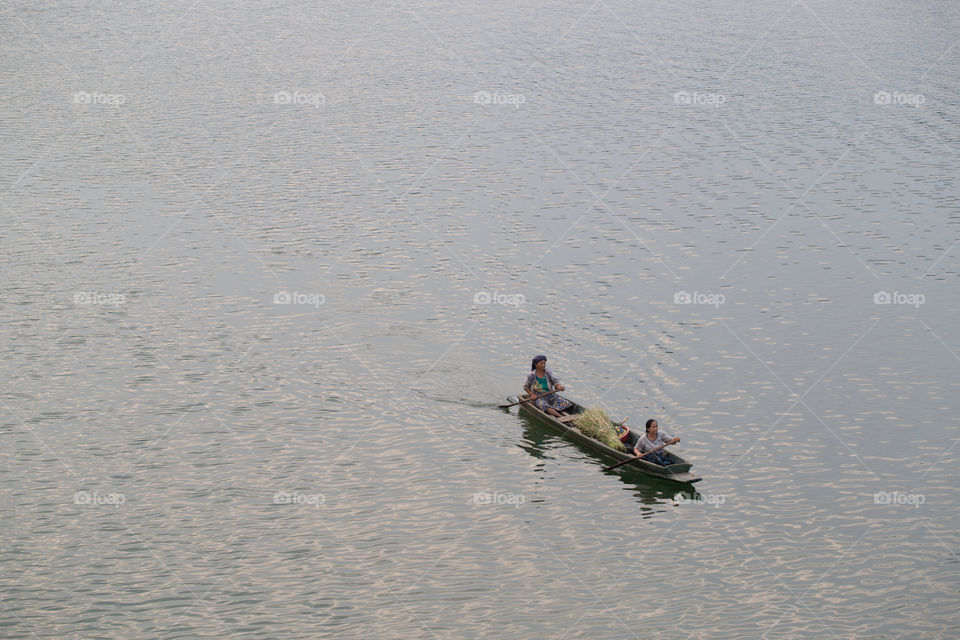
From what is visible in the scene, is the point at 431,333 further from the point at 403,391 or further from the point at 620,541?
the point at 620,541

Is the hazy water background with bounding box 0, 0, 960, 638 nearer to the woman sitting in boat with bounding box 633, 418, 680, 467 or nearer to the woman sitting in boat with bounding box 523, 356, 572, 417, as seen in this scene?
the woman sitting in boat with bounding box 633, 418, 680, 467

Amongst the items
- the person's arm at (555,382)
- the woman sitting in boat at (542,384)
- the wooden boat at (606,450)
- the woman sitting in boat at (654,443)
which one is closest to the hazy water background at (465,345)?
the wooden boat at (606,450)

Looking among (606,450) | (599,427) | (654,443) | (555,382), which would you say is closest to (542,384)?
(555,382)

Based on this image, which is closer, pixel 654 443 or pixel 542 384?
pixel 654 443

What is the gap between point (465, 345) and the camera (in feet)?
113

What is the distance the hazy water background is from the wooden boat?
1.46 feet

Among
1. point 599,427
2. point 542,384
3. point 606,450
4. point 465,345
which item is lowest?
point 606,450

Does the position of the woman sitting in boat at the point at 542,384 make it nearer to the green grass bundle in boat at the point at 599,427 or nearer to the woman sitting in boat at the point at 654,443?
the green grass bundle in boat at the point at 599,427

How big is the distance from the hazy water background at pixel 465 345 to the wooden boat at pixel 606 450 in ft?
1.46

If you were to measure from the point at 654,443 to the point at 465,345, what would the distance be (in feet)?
31.3

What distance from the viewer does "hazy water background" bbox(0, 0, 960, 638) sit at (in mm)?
22859

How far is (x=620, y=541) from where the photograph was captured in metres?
24.2

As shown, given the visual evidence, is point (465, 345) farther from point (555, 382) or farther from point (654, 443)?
point (654, 443)

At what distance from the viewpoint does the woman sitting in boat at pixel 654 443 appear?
86.1ft
